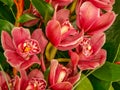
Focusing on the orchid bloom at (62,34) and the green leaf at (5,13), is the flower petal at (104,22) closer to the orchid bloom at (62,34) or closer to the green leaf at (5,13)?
the orchid bloom at (62,34)

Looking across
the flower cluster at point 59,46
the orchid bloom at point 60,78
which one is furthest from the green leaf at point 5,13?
the orchid bloom at point 60,78

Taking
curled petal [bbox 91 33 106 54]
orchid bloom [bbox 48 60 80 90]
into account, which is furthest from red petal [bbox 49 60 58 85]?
curled petal [bbox 91 33 106 54]

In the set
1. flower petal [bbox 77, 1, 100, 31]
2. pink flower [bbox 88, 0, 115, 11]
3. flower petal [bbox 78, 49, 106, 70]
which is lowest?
flower petal [bbox 78, 49, 106, 70]

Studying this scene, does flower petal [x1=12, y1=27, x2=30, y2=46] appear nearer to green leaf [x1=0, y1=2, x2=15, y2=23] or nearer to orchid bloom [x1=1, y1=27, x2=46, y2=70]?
orchid bloom [x1=1, y1=27, x2=46, y2=70]

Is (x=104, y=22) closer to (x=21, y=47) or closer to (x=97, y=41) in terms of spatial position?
(x=97, y=41)

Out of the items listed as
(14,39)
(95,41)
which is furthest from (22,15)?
(95,41)

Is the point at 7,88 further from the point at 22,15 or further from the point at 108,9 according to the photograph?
the point at 108,9

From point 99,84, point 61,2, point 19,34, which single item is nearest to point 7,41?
point 19,34
